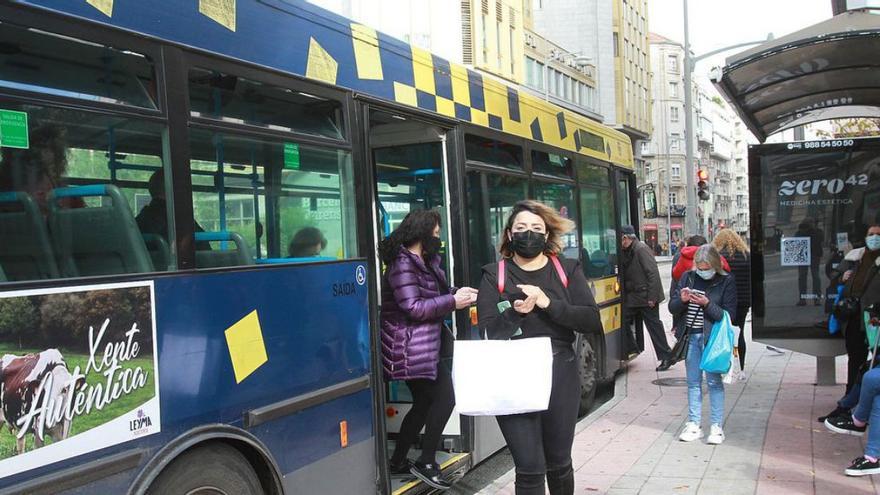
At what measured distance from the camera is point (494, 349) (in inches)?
157

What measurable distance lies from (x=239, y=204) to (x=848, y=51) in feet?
19.5

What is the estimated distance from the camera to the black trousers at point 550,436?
13.4 feet

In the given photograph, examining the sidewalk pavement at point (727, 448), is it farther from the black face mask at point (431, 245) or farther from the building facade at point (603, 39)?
the building facade at point (603, 39)

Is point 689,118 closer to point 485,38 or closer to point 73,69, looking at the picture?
point 485,38

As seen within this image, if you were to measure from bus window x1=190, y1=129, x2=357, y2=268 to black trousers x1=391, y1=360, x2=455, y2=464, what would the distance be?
4.20 ft

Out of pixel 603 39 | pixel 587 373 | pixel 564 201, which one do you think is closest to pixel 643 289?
pixel 587 373

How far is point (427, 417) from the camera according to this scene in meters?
5.57

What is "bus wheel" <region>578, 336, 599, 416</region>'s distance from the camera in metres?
8.38

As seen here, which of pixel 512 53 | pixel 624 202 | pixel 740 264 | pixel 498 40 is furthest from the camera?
pixel 512 53

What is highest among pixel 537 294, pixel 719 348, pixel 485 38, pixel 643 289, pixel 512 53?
pixel 485 38

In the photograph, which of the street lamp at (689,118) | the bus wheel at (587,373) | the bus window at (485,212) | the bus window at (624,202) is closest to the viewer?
the bus window at (485,212)

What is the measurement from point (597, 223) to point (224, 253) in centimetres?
637

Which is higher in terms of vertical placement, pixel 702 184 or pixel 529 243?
pixel 702 184

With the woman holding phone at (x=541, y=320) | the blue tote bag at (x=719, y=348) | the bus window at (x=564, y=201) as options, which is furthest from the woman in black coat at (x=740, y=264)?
the woman holding phone at (x=541, y=320)
